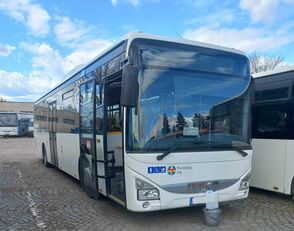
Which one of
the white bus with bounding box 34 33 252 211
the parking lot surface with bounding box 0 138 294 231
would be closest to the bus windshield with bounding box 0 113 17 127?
the parking lot surface with bounding box 0 138 294 231

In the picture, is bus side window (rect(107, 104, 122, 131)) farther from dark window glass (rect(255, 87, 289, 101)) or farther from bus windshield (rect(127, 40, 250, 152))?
dark window glass (rect(255, 87, 289, 101))

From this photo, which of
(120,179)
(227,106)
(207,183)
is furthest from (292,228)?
(120,179)

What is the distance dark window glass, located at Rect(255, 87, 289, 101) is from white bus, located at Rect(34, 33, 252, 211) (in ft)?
5.84

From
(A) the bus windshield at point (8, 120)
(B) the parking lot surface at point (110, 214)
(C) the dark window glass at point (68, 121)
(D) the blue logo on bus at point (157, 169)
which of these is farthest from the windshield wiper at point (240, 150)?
(A) the bus windshield at point (8, 120)

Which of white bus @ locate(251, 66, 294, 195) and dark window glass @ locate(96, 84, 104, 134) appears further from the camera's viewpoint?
white bus @ locate(251, 66, 294, 195)

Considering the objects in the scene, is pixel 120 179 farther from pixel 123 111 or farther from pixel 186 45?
pixel 186 45

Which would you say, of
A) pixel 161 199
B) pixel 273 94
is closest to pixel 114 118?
pixel 161 199

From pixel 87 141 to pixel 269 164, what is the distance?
4.31 metres

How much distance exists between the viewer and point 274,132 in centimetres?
764

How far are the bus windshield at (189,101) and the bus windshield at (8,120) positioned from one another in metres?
34.8

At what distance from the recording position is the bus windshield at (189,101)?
5.24m

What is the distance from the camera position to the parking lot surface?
578 centimetres

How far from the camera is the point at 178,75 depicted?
5488mm

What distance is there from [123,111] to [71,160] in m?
4.51
